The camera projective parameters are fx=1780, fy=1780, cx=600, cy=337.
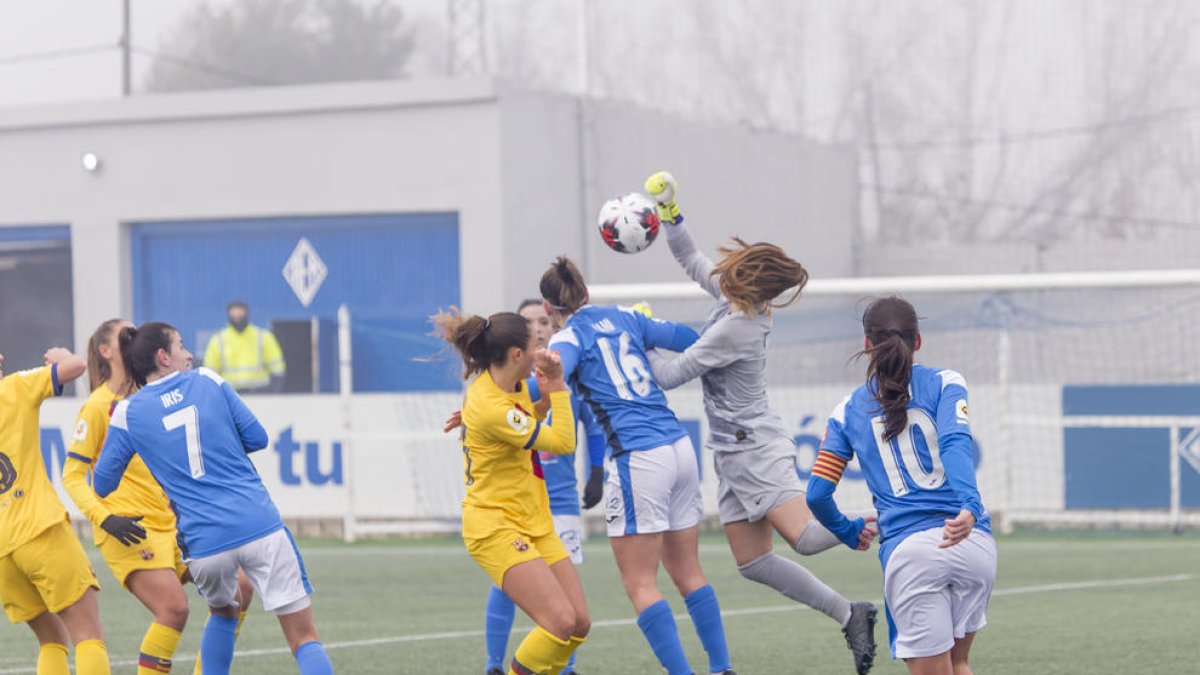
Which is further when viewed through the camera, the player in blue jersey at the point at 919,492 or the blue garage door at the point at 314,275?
the blue garage door at the point at 314,275

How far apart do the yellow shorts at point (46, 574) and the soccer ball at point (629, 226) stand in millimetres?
2615

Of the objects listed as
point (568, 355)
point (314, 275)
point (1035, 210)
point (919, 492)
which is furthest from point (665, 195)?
point (1035, 210)

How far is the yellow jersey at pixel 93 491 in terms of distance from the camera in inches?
279

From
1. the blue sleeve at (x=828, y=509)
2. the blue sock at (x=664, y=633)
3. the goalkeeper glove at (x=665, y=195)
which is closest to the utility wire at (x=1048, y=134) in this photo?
the goalkeeper glove at (x=665, y=195)

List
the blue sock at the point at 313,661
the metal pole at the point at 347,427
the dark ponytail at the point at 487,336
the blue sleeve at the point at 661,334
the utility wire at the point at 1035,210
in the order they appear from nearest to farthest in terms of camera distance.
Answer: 1. the blue sock at the point at 313,661
2. the dark ponytail at the point at 487,336
3. the blue sleeve at the point at 661,334
4. the metal pole at the point at 347,427
5. the utility wire at the point at 1035,210

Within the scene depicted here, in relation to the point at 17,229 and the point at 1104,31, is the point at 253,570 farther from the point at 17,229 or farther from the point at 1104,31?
the point at 1104,31

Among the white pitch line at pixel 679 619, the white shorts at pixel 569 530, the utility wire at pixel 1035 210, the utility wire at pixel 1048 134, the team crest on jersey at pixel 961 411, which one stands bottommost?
the white pitch line at pixel 679 619

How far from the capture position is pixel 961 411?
573cm

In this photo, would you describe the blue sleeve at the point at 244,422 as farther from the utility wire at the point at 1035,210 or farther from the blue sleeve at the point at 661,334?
the utility wire at the point at 1035,210

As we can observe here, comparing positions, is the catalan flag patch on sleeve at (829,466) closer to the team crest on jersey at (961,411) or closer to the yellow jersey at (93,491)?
the team crest on jersey at (961,411)

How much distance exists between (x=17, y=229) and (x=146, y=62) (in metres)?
3.00

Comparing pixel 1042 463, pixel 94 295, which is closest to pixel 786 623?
pixel 1042 463

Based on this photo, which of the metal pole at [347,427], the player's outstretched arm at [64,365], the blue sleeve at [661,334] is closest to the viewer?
the player's outstretched arm at [64,365]

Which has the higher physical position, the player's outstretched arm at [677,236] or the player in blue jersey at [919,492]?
the player's outstretched arm at [677,236]
